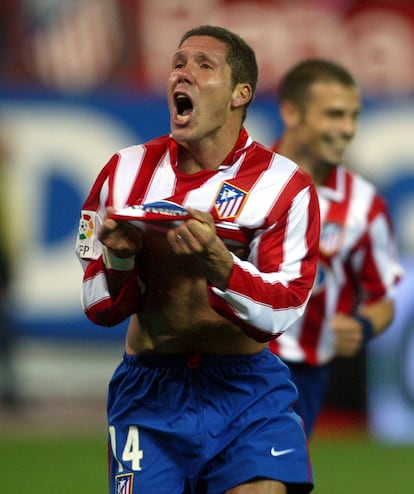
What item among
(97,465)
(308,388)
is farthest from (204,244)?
(97,465)

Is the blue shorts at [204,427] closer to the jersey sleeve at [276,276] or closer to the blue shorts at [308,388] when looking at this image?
the jersey sleeve at [276,276]

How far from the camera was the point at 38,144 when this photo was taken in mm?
10188

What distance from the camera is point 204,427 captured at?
390 centimetres

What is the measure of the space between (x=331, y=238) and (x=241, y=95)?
170 centimetres

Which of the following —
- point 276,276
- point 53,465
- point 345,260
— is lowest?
point 53,465

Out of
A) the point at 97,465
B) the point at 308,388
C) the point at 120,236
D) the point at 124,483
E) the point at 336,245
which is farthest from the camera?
the point at 97,465

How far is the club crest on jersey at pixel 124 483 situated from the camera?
390 cm

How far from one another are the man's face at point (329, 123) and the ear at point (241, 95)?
1600 mm

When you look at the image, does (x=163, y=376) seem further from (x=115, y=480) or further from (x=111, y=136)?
(x=111, y=136)

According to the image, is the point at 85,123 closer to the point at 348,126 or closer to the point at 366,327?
the point at 348,126

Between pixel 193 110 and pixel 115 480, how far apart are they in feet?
3.91

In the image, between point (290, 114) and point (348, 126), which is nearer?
point (348, 126)

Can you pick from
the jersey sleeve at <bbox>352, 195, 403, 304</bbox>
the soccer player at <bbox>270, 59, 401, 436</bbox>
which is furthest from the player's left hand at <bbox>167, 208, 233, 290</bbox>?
the jersey sleeve at <bbox>352, 195, 403, 304</bbox>

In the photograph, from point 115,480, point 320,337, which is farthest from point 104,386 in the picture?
point 115,480
